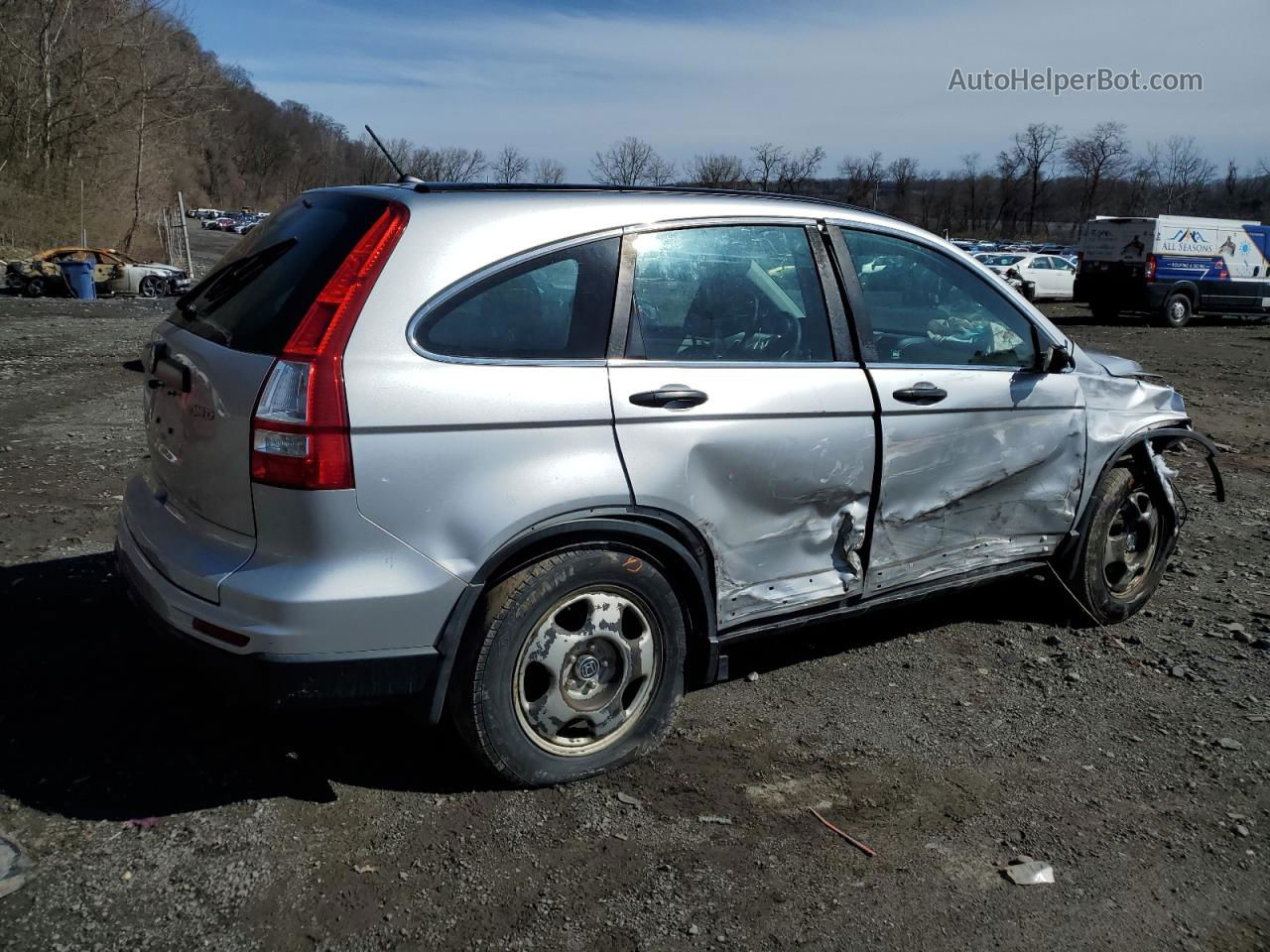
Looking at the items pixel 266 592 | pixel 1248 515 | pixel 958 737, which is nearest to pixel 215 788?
pixel 266 592

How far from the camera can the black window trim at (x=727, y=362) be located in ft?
10.7

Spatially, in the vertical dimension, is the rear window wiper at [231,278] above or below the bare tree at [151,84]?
below

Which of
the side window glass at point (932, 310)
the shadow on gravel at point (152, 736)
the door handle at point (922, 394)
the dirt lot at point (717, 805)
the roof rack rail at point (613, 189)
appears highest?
the roof rack rail at point (613, 189)

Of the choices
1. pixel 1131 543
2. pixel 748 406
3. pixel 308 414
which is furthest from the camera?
pixel 1131 543

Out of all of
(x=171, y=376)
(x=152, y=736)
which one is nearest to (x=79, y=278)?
(x=152, y=736)

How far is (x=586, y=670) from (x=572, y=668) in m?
0.06

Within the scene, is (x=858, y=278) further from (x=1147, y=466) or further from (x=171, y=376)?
(x=171, y=376)

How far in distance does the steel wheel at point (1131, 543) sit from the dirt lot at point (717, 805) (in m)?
0.21

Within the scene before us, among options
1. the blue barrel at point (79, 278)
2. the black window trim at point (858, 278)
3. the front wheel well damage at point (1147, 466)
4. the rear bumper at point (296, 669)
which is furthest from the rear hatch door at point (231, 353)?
the blue barrel at point (79, 278)

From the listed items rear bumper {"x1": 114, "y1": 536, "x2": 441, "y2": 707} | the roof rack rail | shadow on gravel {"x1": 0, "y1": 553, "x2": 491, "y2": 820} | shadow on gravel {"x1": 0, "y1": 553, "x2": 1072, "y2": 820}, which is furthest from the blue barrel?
rear bumper {"x1": 114, "y1": 536, "x2": 441, "y2": 707}

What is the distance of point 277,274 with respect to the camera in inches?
125

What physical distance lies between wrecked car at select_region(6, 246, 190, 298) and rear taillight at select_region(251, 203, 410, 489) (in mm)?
27910

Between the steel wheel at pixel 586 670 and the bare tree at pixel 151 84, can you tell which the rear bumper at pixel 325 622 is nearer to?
the steel wheel at pixel 586 670

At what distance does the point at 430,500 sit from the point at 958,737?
85.0 inches
